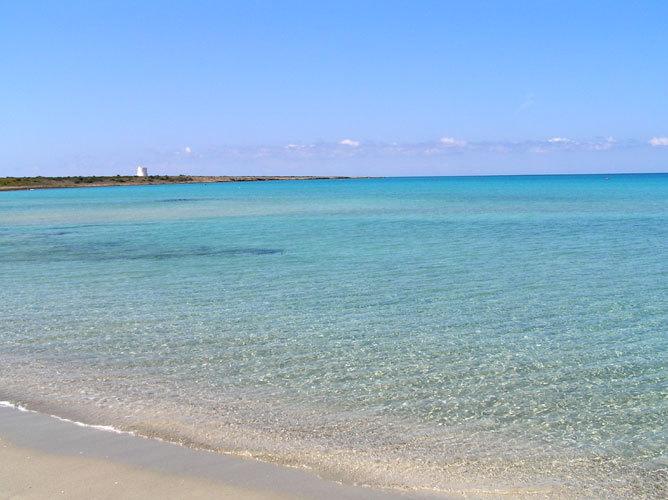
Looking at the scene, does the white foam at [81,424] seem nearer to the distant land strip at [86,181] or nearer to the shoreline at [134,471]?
the shoreline at [134,471]

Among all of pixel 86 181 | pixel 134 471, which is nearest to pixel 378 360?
pixel 134 471

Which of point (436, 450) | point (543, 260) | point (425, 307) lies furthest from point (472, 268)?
point (436, 450)

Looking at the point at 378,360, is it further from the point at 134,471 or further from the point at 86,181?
the point at 86,181

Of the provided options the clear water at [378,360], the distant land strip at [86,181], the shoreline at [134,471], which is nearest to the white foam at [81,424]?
the shoreline at [134,471]

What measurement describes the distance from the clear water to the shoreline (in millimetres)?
291

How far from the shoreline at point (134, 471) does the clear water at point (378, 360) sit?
291 millimetres

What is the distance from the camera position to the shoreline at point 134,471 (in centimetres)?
611

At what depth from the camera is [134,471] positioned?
652 cm

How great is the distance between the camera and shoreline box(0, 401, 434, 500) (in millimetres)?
6113

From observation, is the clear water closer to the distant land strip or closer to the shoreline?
the shoreline

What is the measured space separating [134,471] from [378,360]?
4.45 meters

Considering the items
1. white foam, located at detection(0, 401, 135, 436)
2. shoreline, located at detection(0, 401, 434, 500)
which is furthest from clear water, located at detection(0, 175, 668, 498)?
→ shoreline, located at detection(0, 401, 434, 500)

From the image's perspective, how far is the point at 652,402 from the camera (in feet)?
27.5

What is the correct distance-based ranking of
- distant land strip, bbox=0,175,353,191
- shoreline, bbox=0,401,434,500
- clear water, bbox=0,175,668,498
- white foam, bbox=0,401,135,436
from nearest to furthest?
shoreline, bbox=0,401,434,500 → clear water, bbox=0,175,668,498 → white foam, bbox=0,401,135,436 → distant land strip, bbox=0,175,353,191
